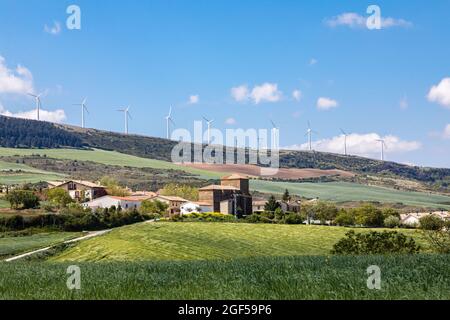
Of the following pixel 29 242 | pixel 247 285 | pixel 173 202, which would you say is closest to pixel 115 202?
pixel 173 202

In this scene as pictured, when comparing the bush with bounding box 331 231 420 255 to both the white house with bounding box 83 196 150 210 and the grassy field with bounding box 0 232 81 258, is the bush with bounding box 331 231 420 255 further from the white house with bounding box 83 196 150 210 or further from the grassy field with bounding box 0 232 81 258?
the white house with bounding box 83 196 150 210

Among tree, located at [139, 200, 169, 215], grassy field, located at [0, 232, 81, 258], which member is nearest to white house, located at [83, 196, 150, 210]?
tree, located at [139, 200, 169, 215]

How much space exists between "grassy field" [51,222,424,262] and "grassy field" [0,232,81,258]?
7.04 m

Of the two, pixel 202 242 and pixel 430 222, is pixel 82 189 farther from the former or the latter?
pixel 202 242

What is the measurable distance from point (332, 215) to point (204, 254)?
261 ft

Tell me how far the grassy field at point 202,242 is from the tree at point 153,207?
133 feet

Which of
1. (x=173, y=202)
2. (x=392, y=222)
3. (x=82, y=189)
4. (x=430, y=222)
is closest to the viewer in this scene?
(x=430, y=222)

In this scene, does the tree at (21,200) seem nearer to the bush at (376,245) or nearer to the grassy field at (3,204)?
the grassy field at (3,204)

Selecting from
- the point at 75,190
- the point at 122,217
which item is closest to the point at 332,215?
the point at 122,217

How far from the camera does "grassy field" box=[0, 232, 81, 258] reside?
7599 cm

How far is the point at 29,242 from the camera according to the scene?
277 feet

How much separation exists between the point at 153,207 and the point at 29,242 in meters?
58.7
